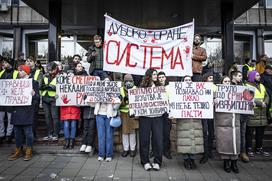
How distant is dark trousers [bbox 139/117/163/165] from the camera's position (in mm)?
6492

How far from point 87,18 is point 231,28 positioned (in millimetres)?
6130

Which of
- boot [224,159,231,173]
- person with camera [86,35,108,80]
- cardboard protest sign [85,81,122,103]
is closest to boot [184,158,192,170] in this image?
boot [224,159,231,173]

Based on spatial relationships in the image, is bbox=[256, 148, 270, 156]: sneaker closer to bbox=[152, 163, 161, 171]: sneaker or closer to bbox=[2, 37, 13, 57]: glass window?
bbox=[152, 163, 161, 171]: sneaker

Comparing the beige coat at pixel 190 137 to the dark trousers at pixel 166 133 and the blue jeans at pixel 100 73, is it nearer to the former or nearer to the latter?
the dark trousers at pixel 166 133

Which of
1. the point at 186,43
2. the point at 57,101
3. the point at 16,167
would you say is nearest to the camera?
the point at 16,167

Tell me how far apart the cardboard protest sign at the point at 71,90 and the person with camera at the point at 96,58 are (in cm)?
51

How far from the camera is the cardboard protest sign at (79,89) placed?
7215mm

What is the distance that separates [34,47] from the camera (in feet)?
68.3

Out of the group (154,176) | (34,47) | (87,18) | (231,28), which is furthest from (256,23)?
(154,176)

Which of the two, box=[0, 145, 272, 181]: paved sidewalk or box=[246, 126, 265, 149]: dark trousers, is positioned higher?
box=[246, 126, 265, 149]: dark trousers

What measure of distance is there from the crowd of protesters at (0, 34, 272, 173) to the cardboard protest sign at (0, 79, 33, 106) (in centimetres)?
15

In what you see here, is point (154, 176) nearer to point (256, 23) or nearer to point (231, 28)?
point (231, 28)

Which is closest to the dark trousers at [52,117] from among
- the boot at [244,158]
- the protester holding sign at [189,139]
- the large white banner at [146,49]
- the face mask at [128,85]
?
the large white banner at [146,49]

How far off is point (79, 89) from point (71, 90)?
0.21m
